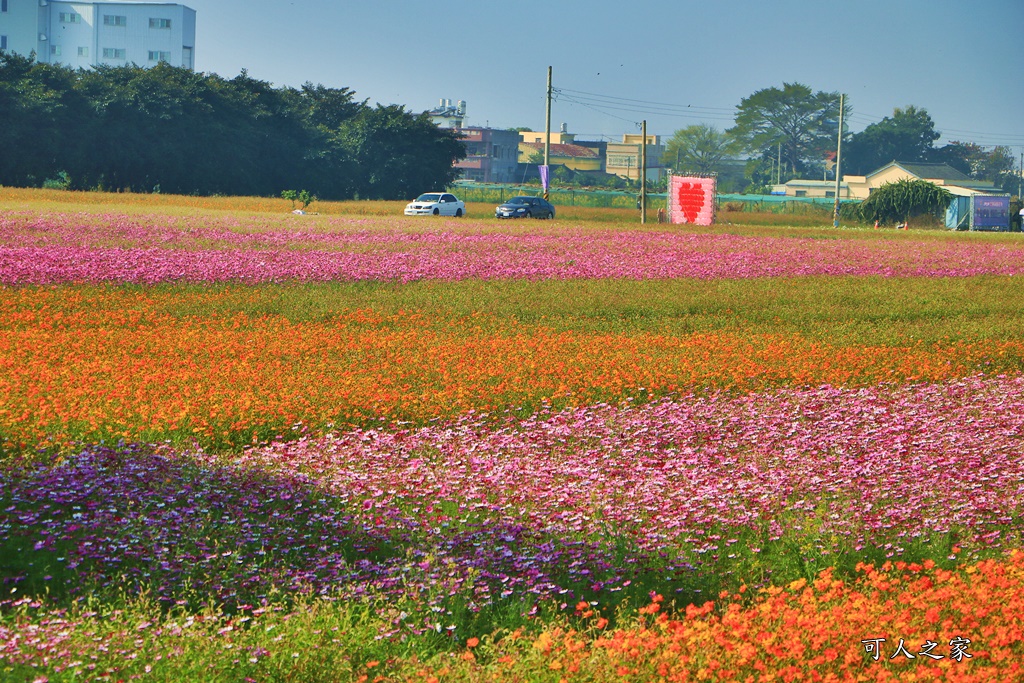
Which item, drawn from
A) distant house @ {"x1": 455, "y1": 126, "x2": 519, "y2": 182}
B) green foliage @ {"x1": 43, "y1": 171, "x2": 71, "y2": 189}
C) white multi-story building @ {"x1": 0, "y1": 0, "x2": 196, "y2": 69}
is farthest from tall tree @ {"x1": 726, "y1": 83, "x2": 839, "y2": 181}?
green foliage @ {"x1": 43, "y1": 171, "x2": 71, "y2": 189}

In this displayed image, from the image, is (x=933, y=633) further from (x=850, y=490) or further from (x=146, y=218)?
(x=146, y=218)

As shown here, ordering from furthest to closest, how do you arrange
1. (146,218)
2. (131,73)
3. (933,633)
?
(131,73), (146,218), (933,633)

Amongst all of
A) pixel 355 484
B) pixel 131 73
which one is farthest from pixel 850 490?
pixel 131 73

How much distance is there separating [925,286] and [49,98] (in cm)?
4957

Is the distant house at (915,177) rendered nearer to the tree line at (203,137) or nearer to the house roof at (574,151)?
the house roof at (574,151)

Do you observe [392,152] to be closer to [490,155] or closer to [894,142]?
[490,155]

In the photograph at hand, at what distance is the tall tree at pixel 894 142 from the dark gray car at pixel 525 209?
117 metres

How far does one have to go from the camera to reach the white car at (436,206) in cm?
5150

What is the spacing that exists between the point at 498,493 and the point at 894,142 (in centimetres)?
16338

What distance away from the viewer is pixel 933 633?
4.96 metres

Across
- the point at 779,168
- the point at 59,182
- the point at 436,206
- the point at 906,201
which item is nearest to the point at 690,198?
the point at 436,206

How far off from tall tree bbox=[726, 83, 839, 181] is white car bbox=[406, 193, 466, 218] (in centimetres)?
12128

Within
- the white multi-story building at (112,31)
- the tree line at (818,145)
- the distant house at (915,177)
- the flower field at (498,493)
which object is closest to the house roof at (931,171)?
the distant house at (915,177)

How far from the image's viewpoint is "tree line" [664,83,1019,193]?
157 metres
